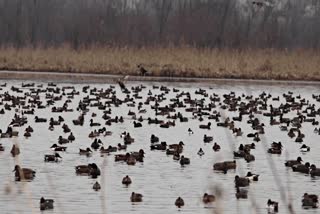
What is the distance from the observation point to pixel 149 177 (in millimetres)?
14898

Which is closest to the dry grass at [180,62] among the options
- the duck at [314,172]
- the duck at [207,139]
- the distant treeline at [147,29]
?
the distant treeline at [147,29]

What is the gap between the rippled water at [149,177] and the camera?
12.2 metres

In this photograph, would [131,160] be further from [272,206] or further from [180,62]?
[180,62]

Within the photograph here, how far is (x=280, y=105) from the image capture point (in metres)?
30.9

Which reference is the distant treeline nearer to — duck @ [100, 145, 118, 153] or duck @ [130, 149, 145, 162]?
duck @ [100, 145, 118, 153]

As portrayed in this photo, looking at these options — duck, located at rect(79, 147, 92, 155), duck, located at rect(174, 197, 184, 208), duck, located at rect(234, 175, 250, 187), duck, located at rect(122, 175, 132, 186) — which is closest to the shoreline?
duck, located at rect(79, 147, 92, 155)

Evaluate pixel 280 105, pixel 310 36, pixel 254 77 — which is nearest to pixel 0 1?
pixel 310 36

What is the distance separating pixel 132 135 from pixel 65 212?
9775 millimetres

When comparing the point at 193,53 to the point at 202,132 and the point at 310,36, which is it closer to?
the point at 202,132

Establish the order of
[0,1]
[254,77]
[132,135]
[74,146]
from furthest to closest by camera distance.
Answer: [0,1] < [254,77] < [132,135] < [74,146]

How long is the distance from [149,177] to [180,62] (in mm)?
29757

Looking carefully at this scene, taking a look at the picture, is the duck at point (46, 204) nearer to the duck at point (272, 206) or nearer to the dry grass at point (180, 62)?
the duck at point (272, 206)

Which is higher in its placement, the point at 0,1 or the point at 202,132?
the point at 0,1

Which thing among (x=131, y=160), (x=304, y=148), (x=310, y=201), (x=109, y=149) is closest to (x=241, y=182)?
(x=310, y=201)
